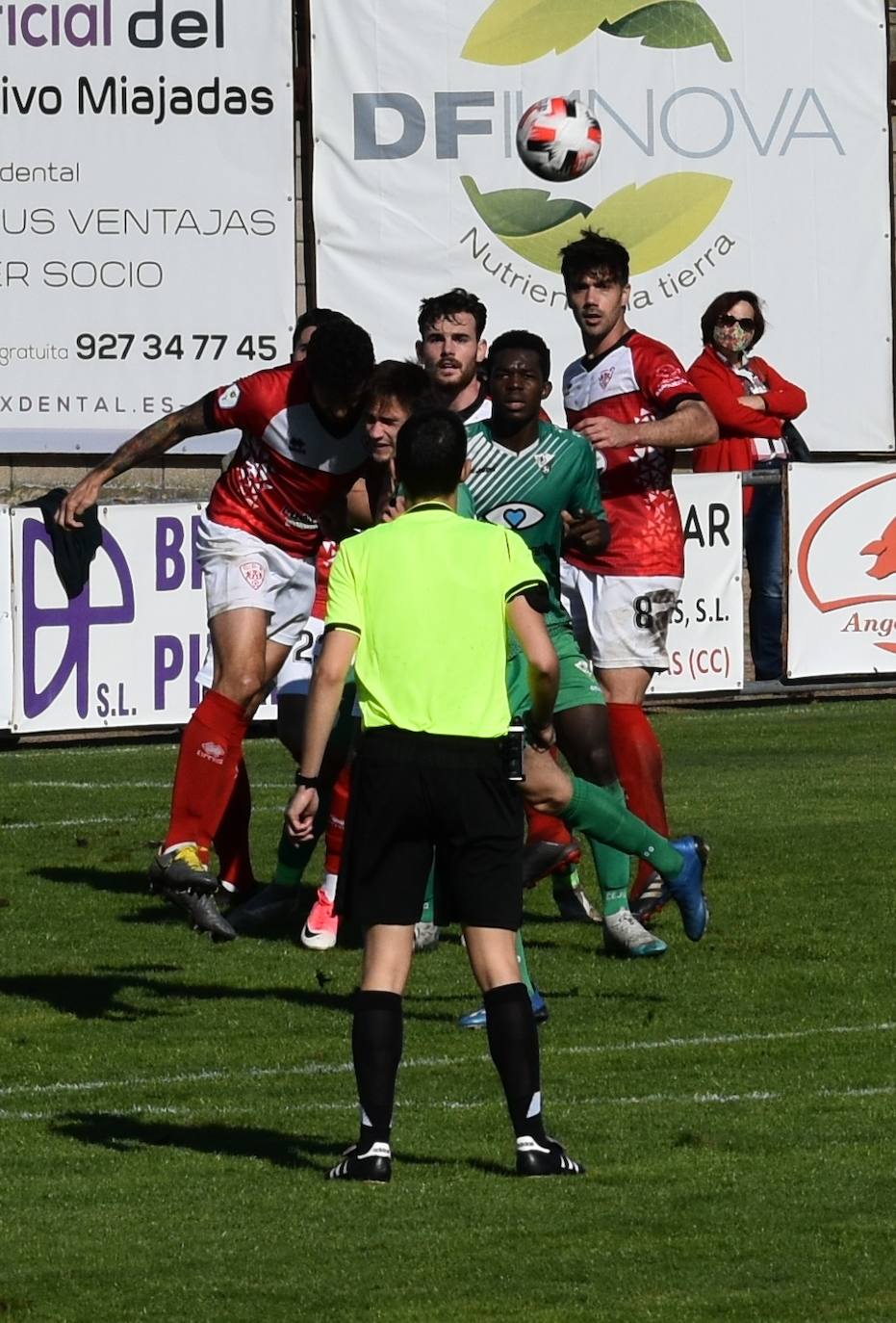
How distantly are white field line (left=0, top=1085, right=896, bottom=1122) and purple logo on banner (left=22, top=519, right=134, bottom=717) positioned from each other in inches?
350

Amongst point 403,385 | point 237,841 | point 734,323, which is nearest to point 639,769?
point 237,841

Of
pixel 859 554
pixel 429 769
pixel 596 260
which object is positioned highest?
pixel 596 260

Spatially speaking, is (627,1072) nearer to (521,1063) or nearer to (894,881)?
(521,1063)

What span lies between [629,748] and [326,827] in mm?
1158

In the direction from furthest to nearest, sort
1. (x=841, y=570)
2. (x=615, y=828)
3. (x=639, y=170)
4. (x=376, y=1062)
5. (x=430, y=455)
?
(x=639, y=170) → (x=841, y=570) → (x=615, y=828) → (x=430, y=455) → (x=376, y=1062)

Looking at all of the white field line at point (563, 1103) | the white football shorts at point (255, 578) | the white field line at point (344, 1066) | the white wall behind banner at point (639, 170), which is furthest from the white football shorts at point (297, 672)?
the white wall behind banner at point (639, 170)

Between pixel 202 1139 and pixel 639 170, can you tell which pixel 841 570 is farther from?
pixel 202 1139

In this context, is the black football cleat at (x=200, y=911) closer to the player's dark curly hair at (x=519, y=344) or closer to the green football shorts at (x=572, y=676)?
the green football shorts at (x=572, y=676)

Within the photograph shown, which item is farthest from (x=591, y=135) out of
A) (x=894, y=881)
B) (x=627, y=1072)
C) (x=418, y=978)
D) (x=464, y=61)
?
(x=627, y=1072)

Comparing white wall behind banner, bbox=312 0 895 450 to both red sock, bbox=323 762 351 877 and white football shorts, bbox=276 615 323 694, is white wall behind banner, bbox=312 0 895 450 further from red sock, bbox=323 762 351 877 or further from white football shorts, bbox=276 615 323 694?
red sock, bbox=323 762 351 877

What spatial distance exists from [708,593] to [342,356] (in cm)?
796

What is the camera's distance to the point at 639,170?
21734 millimetres

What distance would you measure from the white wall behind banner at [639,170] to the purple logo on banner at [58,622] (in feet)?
19.4

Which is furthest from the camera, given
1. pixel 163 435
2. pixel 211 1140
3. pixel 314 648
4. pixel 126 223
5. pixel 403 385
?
pixel 126 223
